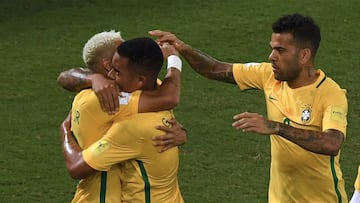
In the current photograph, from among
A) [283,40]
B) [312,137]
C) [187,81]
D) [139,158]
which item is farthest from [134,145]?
[187,81]

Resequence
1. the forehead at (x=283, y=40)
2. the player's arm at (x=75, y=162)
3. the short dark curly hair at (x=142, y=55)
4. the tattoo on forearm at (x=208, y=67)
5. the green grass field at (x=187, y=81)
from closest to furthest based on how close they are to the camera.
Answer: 1. the short dark curly hair at (x=142, y=55)
2. the player's arm at (x=75, y=162)
3. the forehead at (x=283, y=40)
4. the tattoo on forearm at (x=208, y=67)
5. the green grass field at (x=187, y=81)

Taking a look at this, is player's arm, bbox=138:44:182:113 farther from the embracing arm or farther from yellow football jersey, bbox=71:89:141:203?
the embracing arm

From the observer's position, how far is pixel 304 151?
6332mm

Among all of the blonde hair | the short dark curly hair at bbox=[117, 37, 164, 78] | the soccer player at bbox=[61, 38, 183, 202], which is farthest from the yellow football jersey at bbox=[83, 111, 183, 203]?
the blonde hair

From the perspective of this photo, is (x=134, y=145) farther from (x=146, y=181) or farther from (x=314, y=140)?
(x=314, y=140)

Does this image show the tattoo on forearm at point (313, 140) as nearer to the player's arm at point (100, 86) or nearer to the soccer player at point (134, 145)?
the soccer player at point (134, 145)

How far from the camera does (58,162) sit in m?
9.90

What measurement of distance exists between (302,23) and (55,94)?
6.26 m

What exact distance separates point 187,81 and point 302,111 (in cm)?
624

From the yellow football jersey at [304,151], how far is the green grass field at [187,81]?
2614 mm

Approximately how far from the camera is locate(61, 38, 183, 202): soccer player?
5.55m

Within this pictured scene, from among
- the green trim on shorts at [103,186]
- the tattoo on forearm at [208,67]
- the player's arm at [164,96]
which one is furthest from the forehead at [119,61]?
the tattoo on forearm at [208,67]

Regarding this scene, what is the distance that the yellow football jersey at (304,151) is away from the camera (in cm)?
623

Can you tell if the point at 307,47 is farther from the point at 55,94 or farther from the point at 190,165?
the point at 55,94
